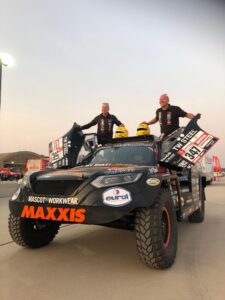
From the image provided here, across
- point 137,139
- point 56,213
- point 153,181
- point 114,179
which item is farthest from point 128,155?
point 56,213

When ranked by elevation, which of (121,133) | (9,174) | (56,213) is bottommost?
(9,174)

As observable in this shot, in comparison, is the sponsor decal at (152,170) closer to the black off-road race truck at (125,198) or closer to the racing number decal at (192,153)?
the black off-road race truck at (125,198)

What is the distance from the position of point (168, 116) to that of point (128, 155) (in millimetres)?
2058

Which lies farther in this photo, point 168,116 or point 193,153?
point 168,116

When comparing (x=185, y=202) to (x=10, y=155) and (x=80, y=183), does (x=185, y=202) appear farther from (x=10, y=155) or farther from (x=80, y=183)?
(x=10, y=155)

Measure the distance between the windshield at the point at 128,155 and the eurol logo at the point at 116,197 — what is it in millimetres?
1456

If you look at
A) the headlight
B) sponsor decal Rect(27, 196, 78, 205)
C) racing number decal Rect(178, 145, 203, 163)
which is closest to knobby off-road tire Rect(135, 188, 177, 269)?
the headlight

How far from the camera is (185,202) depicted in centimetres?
540

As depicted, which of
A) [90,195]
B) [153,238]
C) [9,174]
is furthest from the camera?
[9,174]

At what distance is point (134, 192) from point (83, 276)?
3.61ft

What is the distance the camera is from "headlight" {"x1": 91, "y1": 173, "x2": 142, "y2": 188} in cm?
384

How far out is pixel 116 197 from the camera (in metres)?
3.73

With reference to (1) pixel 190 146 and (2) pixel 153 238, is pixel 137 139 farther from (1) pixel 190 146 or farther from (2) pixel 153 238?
(2) pixel 153 238

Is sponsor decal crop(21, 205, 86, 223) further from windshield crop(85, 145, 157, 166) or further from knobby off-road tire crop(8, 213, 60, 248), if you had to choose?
windshield crop(85, 145, 157, 166)
